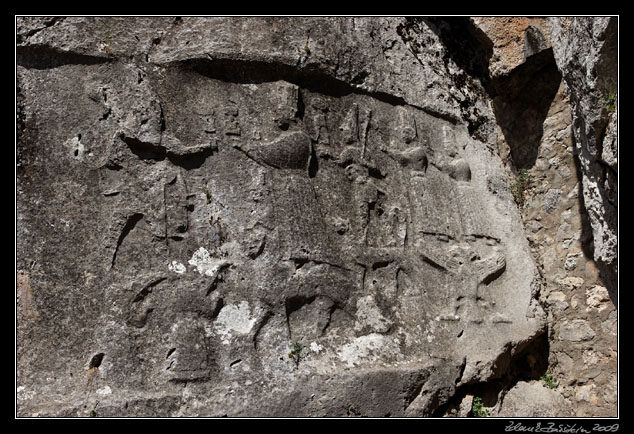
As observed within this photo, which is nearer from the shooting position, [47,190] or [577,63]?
[47,190]

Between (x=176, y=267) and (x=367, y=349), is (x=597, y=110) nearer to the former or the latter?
(x=367, y=349)

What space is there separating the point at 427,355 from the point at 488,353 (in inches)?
19.7

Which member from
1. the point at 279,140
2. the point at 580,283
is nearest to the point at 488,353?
the point at 580,283

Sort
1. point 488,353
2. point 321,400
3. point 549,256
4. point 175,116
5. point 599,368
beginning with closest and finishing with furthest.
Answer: point 321,400, point 175,116, point 488,353, point 599,368, point 549,256

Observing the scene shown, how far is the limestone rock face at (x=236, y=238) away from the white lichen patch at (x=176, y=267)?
0.01m

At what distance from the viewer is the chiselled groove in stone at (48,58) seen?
421cm

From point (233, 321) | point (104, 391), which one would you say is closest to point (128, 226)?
point (233, 321)

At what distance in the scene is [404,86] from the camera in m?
5.18

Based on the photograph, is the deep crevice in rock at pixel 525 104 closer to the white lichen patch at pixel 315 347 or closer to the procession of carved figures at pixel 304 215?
the procession of carved figures at pixel 304 215

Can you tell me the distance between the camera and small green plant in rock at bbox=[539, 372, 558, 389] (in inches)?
202

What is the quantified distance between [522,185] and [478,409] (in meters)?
2.13

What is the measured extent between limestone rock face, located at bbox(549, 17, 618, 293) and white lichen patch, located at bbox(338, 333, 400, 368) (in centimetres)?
160

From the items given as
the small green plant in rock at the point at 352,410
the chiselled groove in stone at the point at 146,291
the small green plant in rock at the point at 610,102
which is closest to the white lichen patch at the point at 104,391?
the chiselled groove in stone at the point at 146,291

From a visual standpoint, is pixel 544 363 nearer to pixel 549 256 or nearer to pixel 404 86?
pixel 549 256
